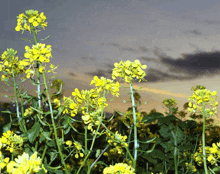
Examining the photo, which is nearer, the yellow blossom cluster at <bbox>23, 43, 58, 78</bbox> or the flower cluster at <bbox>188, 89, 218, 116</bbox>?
the yellow blossom cluster at <bbox>23, 43, 58, 78</bbox>

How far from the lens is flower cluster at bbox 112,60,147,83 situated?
1827mm

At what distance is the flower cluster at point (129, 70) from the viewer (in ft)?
5.99

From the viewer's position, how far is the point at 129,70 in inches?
72.7


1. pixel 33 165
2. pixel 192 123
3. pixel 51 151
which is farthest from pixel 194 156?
pixel 33 165

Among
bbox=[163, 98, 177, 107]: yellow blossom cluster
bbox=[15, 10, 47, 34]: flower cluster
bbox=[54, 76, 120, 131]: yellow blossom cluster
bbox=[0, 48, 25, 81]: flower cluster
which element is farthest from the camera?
bbox=[163, 98, 177, 107]: yellow blossom cluster

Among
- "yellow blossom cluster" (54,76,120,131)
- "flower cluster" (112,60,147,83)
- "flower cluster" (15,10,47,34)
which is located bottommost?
"yellow blossom cluster" (54,76,120,131)

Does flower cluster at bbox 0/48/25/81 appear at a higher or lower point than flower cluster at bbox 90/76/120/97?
higher

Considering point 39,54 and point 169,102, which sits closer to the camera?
point 39,54

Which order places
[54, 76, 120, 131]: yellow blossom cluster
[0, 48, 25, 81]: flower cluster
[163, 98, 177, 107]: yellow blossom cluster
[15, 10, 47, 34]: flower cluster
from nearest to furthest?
[54, 76, 120, 131]: yellow blossom cluster → [15, 10, 47, 34]: flower cluster → [0, 48, 25, 81]: flower cluster → [163, 98, 177, 107]: yellow blossom cluster

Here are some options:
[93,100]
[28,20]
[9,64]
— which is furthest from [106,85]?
[9,64]

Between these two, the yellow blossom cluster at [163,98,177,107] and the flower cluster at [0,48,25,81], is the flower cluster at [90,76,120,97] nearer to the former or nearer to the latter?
the flower cluster at [0,48,25,81]

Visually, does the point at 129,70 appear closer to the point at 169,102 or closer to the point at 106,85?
the point at 106,85

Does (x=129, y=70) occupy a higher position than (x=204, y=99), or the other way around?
(x=129, y=70)

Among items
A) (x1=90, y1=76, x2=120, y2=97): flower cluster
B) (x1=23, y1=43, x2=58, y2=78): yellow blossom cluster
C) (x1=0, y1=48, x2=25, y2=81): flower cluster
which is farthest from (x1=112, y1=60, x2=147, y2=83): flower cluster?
(x1=0, y1=48, x2=25, y2=81): flower cluster
